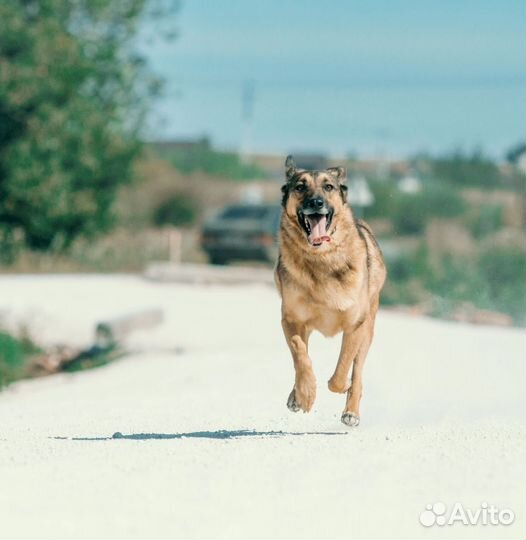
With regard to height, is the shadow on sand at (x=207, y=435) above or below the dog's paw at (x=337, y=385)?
below

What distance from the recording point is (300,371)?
7.55 m

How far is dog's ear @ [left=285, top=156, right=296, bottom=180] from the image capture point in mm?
7574

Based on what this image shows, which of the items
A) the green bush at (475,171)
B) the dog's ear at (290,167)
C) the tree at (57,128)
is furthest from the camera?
the green bush at (475,171)

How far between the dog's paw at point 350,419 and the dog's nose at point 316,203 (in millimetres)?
1431

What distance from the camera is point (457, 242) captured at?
39750 mm

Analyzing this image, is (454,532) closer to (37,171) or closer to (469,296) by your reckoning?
(469,296)

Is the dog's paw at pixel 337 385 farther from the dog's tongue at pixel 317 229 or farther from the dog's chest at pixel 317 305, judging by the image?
the dog's tongue at pixel 317 229

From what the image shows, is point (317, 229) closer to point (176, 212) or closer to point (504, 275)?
point (504, 275)

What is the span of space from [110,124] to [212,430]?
22346mm

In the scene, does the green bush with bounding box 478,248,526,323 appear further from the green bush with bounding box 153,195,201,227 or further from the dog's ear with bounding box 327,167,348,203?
the green bush with bounding box 153,195,201,227

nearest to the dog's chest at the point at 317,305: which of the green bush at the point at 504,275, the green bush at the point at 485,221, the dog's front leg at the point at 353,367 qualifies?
the dog's front leg at the point at 353,367

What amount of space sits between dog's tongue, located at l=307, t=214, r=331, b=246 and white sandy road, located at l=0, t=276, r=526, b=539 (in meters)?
1.14

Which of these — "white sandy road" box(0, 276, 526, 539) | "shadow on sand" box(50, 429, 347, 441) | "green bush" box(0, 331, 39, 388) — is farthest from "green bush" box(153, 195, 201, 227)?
"shadow on sand" box(50, 429, 347, 441)

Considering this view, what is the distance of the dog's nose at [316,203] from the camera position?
7266 millimetres
